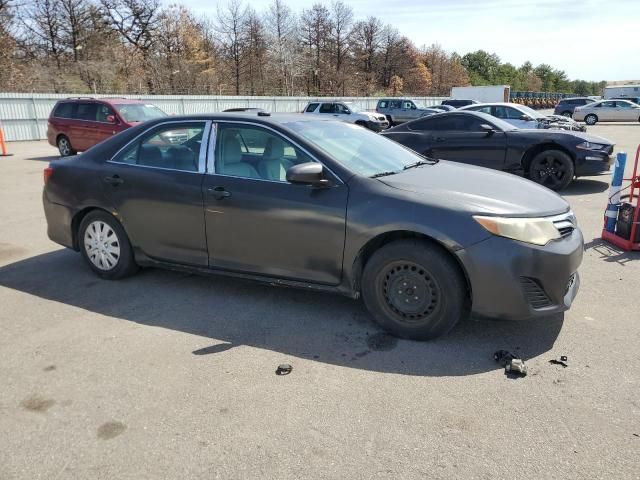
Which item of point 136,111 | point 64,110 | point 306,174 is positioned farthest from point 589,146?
point 64,110

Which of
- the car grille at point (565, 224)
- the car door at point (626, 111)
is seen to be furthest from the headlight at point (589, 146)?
the car door at point (626, 111)

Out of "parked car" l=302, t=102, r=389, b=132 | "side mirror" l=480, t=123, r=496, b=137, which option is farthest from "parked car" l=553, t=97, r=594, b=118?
"side mirror" l=480, t=123, r=496, b=137

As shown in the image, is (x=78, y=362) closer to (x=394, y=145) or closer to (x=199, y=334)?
(x=199, y=334)

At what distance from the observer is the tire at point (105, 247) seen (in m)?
4.91

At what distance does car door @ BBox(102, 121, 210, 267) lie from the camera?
4.45m

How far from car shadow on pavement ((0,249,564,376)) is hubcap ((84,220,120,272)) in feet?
0.65

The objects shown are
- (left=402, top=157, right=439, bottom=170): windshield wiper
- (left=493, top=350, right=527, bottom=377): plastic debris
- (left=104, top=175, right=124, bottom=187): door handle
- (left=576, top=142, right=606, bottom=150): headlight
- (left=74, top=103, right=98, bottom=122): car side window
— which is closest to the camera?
(left=493, top=350, right=527, bottom=377): plastic debris

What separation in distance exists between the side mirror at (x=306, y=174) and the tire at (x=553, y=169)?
274 inches

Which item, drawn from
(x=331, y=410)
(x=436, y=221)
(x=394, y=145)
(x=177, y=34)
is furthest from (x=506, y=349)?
(x=177, y=34)

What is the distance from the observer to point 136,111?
568 inches

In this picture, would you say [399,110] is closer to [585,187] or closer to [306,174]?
[585,187]

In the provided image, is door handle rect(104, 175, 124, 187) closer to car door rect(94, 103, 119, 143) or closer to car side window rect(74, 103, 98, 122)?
car door rect(94, 103, 119, 143)

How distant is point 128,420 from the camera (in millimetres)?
2857

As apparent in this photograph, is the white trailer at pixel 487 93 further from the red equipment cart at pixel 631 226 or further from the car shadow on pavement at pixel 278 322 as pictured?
the car shadow on pavement at pixel 278 322
